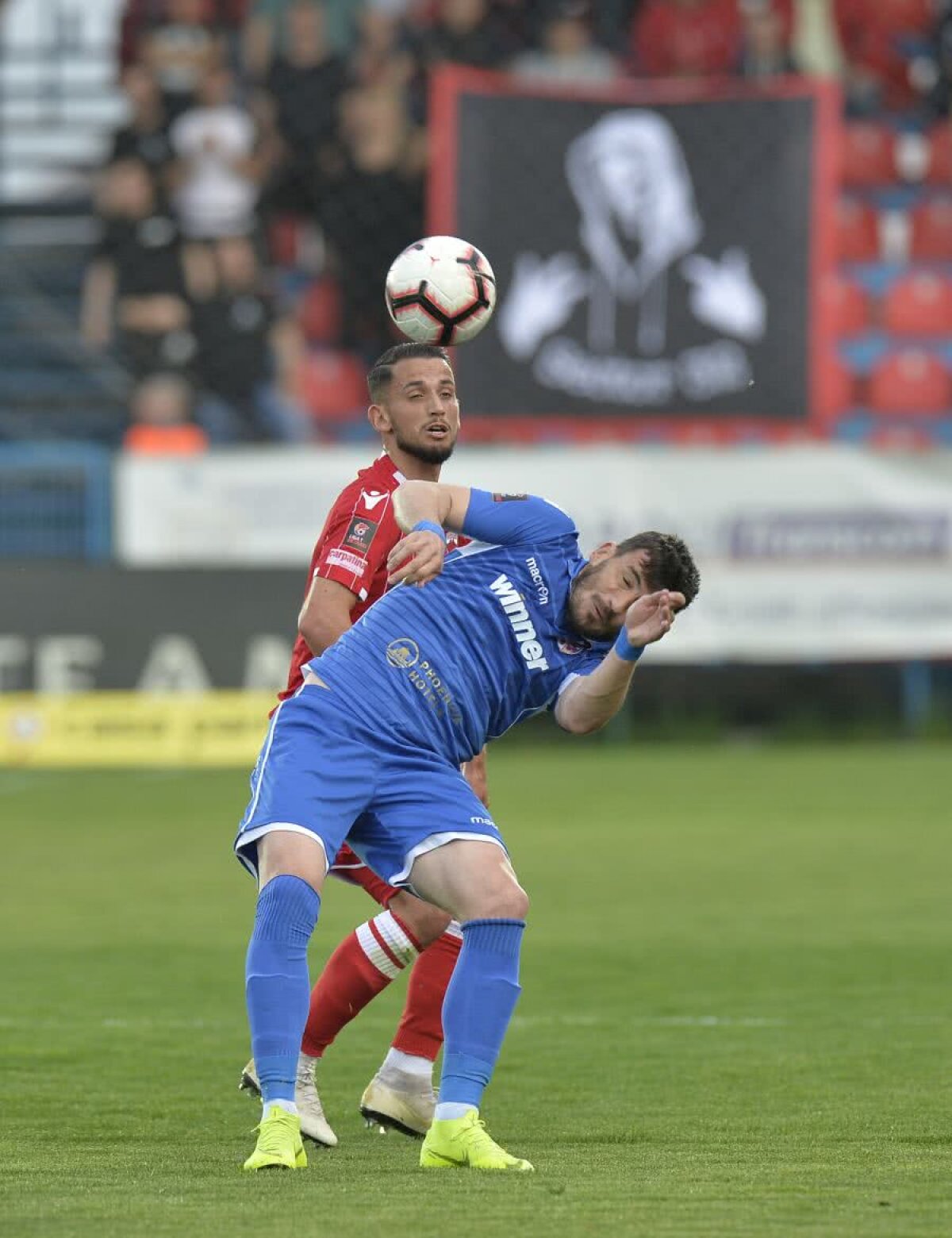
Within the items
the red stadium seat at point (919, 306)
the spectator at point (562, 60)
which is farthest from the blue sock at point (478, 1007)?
the spectator at point (562, 60)

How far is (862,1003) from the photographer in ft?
24.8

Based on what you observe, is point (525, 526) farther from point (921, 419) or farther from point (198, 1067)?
point (921, 419)

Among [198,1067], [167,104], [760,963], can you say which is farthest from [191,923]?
[167,104]

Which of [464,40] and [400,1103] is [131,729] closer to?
[464,40]

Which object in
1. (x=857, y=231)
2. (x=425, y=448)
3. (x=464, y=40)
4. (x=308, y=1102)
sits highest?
(x=464, y=40)

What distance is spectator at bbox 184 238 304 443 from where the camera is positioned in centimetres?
1856

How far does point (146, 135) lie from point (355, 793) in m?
15.0

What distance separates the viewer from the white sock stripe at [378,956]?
226 inches

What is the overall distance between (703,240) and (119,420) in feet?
17.1

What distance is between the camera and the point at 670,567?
17.0ft

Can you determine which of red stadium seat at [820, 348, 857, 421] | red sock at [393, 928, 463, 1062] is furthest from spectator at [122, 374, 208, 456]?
red sock at [393, 928, 463, 1062]

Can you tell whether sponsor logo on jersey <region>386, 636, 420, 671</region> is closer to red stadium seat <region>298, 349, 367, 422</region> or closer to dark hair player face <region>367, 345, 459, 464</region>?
dark hair player face <region>367, 345, 459, 464</region>

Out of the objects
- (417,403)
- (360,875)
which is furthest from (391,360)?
(360,875)

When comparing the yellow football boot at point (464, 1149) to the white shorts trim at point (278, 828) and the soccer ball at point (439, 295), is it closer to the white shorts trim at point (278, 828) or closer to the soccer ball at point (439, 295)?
the white shorts trim at point (278, 828)
